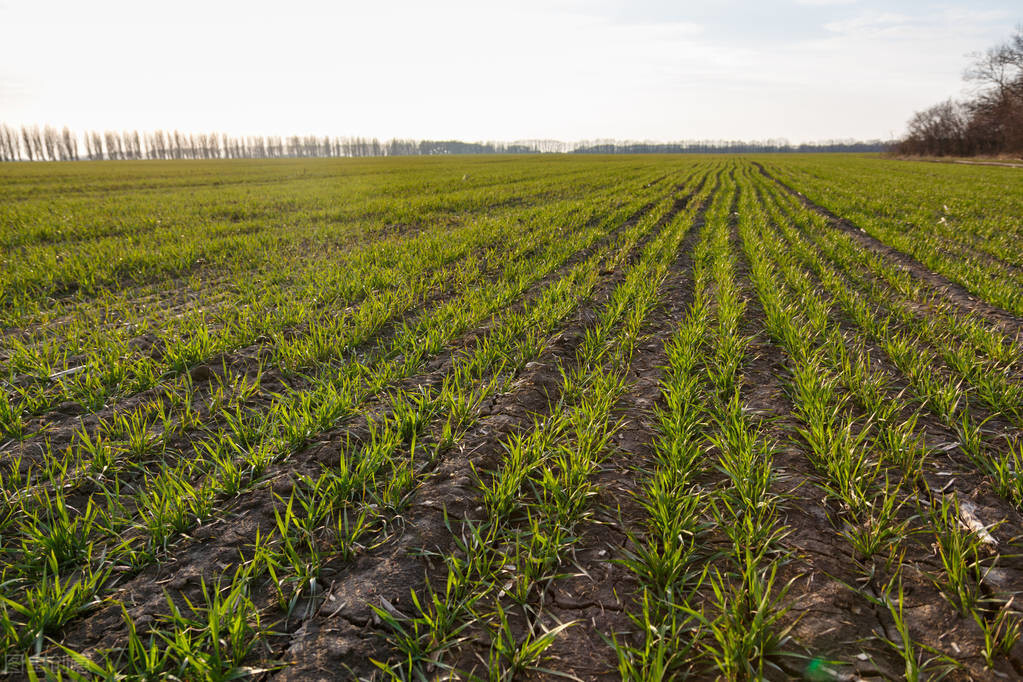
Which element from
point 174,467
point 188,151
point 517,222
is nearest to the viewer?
point 174,467

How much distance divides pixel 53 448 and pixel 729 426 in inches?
162

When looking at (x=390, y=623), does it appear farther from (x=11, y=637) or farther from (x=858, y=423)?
(x=858, y=423)

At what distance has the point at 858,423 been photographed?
3201mm

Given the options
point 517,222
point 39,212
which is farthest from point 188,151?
point 517,222

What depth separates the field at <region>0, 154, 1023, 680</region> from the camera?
5.64ft

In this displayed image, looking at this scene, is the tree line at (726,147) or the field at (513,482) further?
the tree line at (726,147)

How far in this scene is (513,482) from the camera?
8.12 ft

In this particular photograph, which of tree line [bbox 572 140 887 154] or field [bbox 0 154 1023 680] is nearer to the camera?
field [bbox 0 154 1023 680]

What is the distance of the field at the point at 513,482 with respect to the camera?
5.64 ft

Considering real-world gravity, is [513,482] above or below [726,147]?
below

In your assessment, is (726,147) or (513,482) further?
(726,147)

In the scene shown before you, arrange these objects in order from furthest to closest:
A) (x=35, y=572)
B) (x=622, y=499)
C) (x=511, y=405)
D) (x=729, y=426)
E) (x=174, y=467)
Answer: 1. (x=511, y=405)
2. (x=729, y=426)
3. (x=174, y=467)
4. (x=622, y=499)
5. (x=35, y=572)

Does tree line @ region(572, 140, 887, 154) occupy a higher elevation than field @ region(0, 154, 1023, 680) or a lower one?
higher

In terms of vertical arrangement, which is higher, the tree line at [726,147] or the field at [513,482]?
the tree line at [726,147]
